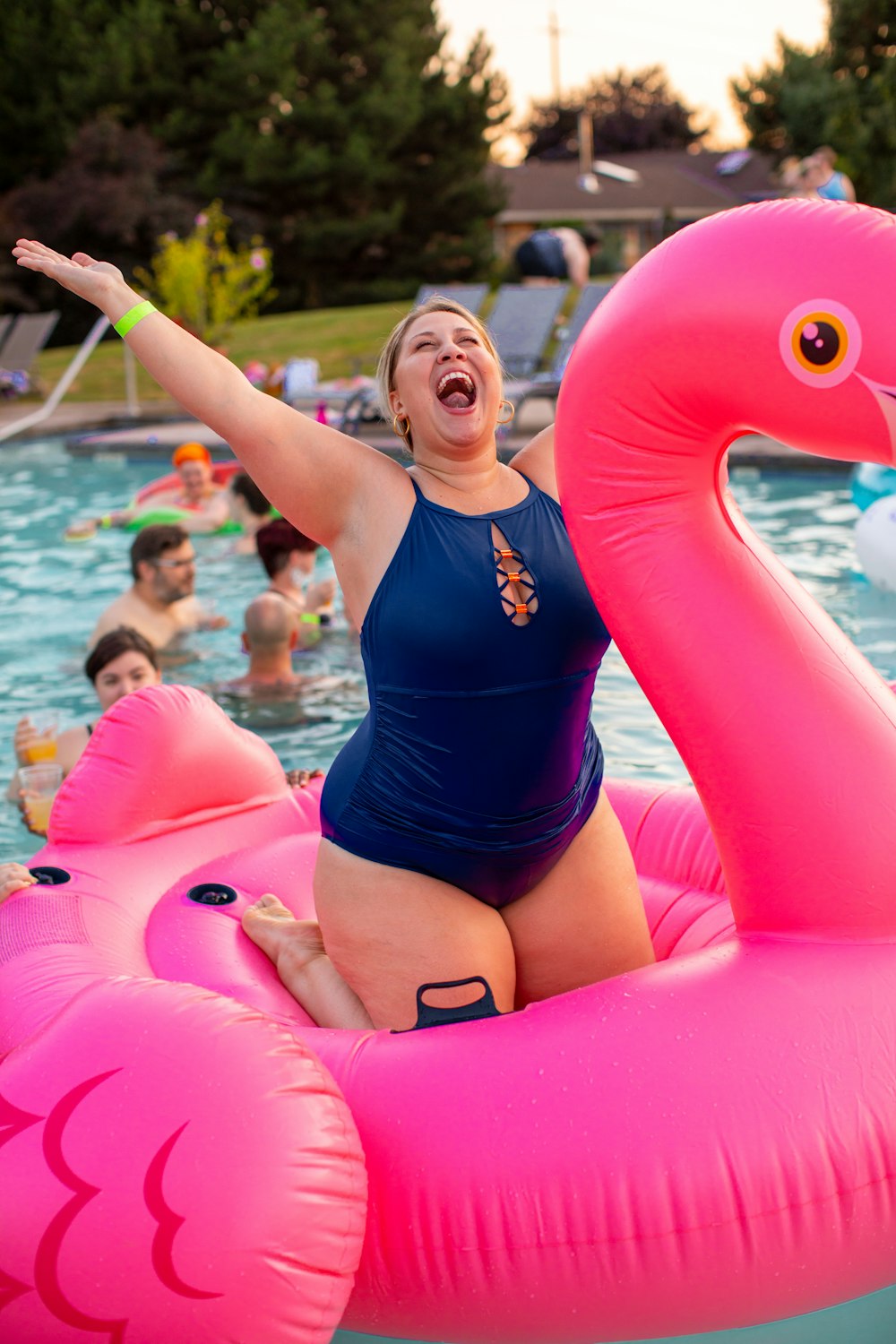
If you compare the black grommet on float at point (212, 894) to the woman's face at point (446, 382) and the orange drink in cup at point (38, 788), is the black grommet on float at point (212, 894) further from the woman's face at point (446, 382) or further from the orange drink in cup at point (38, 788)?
the woman's face at point (446, 382)

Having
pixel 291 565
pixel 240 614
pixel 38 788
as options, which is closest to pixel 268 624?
pixel 291 565

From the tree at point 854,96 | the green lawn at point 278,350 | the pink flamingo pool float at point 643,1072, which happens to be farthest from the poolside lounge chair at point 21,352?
the pink flamingo pool float at point 643,1072

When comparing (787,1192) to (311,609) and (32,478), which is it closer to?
(311,609)

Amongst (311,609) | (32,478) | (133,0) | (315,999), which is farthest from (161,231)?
(315,999)

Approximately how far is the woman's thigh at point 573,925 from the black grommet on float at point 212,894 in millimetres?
755

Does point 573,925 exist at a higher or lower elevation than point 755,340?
lower

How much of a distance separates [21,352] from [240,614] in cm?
1078

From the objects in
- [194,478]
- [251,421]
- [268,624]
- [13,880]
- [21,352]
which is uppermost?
[251,421]

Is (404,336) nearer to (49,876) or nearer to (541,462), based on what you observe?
(541,462)

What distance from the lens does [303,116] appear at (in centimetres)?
2723

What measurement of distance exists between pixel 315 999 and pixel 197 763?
0.84 meters

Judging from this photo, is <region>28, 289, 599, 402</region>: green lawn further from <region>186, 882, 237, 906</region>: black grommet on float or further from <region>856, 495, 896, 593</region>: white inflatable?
<region>186, 882, 237, 906</region>: black grommet on float

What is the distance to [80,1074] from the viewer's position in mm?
1953

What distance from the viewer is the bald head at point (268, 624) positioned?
5.63 m
